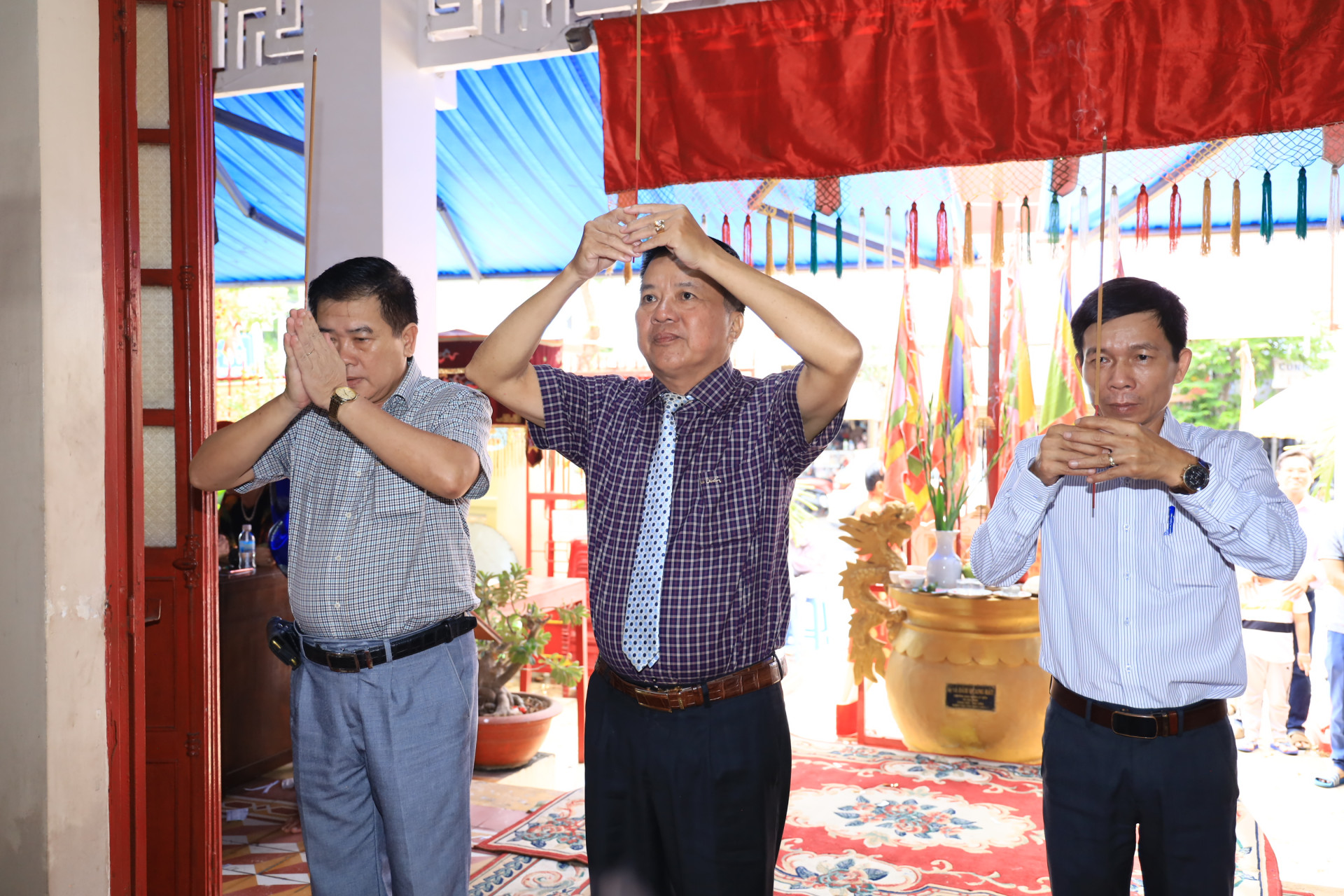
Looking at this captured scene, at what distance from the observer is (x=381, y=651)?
1.74 metres

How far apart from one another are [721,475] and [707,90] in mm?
1642

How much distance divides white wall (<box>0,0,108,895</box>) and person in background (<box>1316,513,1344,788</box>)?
4.32m

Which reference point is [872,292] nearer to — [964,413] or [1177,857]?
[964,413]

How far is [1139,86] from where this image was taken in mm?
2543

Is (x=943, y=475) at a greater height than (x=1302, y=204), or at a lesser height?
lesser

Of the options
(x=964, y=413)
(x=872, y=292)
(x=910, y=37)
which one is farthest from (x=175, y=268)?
(x=872, y=292)

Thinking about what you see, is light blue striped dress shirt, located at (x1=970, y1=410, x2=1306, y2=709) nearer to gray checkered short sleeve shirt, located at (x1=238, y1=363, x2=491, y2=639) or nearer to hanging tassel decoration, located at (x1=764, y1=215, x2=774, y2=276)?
gray checkered short sleeve shirt, located at (x1=238, y1=363, x2=491, y2=639)

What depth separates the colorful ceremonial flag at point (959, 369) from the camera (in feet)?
14.3

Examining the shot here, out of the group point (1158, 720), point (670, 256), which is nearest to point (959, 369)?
point (1158, 720)

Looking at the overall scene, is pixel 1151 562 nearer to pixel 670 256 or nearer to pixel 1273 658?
pixel 670 256

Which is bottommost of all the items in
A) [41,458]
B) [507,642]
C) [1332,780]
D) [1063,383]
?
[1332,780]

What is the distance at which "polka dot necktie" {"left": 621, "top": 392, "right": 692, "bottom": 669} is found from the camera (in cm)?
158

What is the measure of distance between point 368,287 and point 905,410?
10.2 feet

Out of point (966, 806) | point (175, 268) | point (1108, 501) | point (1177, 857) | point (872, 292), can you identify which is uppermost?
point (872, 292)
